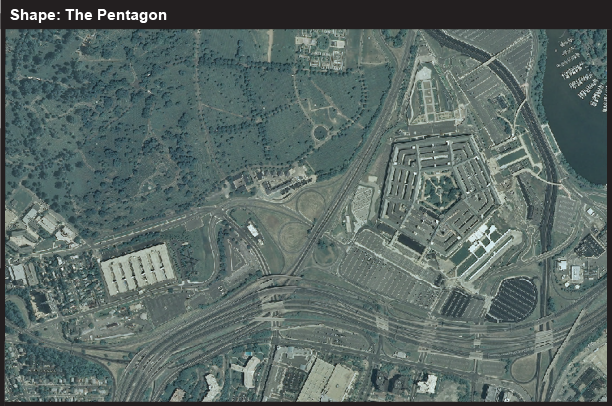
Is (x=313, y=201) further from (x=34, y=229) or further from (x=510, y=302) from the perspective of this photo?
(x=34, y=229)

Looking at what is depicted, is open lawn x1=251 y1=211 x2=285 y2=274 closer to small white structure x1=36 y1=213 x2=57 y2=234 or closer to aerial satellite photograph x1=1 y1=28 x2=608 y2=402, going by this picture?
aerial satellite photograph x1=1 y1=28 x2=608 y2=402

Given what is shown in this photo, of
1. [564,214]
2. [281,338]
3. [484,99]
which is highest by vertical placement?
[484,99]

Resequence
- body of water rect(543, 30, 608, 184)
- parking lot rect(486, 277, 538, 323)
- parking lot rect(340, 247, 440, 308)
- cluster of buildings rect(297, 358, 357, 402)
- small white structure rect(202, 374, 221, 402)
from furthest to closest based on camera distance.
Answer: body of water rect(543, 30, 608, 184), parking lot rect(486, 277, 538, 323), parking lot rect(340, 247, 440, 308), small white structure rect(202, 374, 221, 402), cluster of buildings rect(297, 358, 357, 402)

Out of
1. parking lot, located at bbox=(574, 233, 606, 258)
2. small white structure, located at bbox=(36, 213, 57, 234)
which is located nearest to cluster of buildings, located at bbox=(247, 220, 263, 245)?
small white structure, located at bbox=(36, 213, 57, 234)

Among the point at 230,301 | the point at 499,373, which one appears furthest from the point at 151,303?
the point at 499,373

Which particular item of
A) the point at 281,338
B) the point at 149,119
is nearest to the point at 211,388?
the point at 281,338

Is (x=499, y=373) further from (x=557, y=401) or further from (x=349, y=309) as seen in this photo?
(x=349, y=309)
